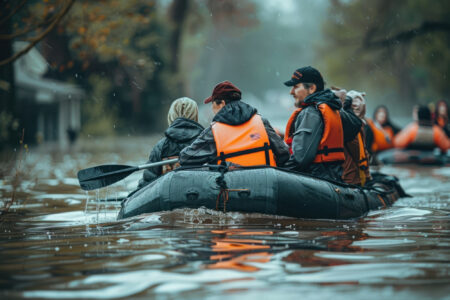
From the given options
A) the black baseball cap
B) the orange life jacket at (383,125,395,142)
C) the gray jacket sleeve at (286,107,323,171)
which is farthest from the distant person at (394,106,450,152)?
the gray jacket sleeve at (286,107,323,171)

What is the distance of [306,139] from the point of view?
7090mm

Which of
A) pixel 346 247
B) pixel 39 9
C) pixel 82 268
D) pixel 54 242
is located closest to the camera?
pixel 82 268

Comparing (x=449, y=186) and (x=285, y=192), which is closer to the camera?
(x=285, y=192)

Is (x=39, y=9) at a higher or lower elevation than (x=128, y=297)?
higher

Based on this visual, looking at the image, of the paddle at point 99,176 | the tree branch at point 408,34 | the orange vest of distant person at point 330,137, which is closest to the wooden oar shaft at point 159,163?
the paddle at point 99,176

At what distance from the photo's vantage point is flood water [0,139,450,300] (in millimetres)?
3869

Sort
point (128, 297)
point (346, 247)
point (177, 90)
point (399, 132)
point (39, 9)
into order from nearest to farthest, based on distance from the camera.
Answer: point (128, 297) < point (346, 247) < point (399, 132) < point (39, 9) < point (177, 90)

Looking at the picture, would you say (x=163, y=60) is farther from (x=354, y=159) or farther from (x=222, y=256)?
(x=222, y=256)

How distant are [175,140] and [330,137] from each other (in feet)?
5.72

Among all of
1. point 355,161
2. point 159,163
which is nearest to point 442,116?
point 355,161

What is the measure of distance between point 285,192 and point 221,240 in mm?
1195

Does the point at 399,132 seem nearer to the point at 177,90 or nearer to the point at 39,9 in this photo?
the point at 39,9

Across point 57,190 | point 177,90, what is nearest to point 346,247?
point 57,190

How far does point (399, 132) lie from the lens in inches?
674
